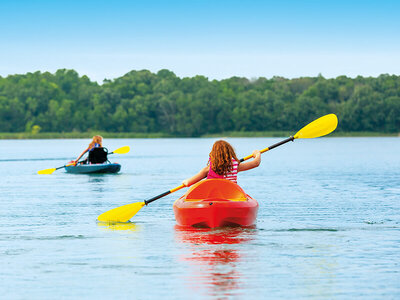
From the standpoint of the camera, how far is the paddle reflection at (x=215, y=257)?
7504 mm

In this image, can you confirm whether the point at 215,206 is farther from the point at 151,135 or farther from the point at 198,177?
the point at 151,135

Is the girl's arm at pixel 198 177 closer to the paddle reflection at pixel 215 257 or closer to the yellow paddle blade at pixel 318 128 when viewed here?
the paddle reflection at pixel 215 257

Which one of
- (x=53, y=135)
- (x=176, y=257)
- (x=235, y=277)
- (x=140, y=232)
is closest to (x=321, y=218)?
(x=140, y=232)

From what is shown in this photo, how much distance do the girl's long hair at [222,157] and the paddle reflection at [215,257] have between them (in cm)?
90

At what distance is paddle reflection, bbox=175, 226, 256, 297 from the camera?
750 cm

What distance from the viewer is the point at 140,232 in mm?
11523

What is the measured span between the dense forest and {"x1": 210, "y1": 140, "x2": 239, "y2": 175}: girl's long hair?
99.9 metres

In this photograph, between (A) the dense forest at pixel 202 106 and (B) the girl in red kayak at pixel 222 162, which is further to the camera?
(A) the dense forest at pixel 202 106

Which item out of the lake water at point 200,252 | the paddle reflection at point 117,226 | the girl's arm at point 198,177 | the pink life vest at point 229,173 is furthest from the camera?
the paddle reflection at point 117,226

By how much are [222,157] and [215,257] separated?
2275mm

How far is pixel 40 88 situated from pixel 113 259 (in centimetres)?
12805

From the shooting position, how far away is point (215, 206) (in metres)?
10.9

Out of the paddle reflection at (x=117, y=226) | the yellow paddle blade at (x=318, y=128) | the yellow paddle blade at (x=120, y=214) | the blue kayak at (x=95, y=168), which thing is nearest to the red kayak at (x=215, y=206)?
the paddle reflection at (x=117, y=226)

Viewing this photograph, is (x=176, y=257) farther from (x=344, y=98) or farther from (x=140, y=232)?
(x=344, y=98)
